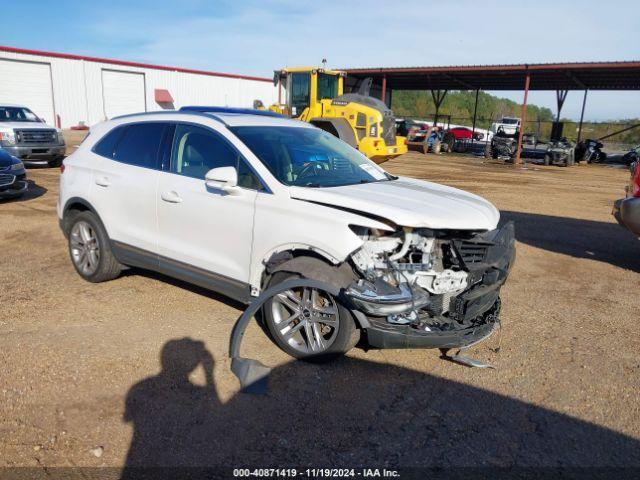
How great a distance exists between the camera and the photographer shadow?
113 inches

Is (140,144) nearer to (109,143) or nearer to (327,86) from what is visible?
(109,143)

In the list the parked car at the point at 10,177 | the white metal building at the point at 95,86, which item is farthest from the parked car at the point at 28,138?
the white metal building at the point at 95,86

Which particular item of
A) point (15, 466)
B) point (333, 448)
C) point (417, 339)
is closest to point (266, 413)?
point (333, 448)

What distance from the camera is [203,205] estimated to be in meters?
4.32

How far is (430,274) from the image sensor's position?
367 centimetres

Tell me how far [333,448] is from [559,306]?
3.40 m

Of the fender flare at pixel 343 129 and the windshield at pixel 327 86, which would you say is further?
the windshield at pixel 327 86

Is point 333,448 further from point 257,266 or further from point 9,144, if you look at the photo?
point 9,144

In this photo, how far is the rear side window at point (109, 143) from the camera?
5246 mm

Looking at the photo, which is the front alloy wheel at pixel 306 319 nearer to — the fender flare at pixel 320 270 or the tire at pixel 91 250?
the fender flare at pixel 320 270

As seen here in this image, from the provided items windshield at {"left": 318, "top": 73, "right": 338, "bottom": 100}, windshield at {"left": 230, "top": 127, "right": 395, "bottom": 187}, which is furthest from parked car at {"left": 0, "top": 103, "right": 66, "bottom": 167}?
windshield at {"left": 230, "top": 127, "right": 395, "bottom": 187}

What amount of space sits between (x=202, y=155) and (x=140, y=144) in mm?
864

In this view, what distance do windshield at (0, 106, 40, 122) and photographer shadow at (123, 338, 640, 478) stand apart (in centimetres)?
1452

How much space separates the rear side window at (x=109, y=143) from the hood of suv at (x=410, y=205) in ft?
7.76
